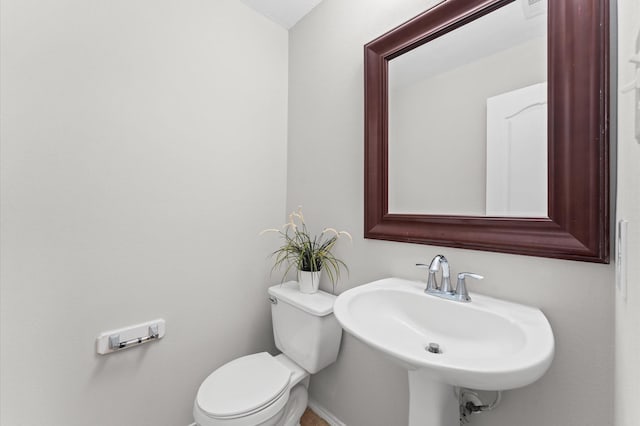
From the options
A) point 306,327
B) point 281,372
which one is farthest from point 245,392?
point 306,327

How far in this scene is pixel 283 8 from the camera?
1.53 metres

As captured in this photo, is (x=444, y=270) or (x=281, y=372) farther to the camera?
(x=281, y=372)

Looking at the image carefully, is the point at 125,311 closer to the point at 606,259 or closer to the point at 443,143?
the point at 443,143

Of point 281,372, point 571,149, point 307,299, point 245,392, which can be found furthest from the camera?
point 307,299

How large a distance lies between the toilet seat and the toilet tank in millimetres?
110

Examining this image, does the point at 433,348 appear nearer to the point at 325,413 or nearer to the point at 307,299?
the point at 307,299

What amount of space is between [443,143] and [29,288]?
63.5 inches

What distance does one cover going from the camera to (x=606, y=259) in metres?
0.67

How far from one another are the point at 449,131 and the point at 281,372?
48.9 inches

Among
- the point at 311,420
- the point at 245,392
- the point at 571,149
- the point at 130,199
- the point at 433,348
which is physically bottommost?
the point at 311,420

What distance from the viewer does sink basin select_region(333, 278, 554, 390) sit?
0.55 m

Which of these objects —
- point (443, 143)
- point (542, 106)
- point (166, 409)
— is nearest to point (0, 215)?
point (166, 409)

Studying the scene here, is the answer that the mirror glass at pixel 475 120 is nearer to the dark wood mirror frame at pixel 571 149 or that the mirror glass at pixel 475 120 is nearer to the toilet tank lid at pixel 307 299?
the dark wood mirror frame at pixel 571 149

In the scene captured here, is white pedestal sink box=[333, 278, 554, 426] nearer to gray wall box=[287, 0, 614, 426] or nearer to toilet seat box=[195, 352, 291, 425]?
gray wall box=[287, 0, 614, 426]
